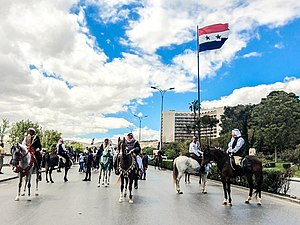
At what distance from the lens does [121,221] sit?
995 cm

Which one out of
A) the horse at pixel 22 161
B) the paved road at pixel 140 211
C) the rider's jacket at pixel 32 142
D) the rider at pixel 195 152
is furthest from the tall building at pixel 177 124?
the horse at pixel 22 161

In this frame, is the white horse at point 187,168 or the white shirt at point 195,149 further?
the white shirt at point 195,149

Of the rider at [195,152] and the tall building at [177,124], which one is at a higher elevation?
the tall building at [177,124]

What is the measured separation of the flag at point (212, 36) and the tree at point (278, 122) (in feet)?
168

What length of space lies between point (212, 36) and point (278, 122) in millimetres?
64549

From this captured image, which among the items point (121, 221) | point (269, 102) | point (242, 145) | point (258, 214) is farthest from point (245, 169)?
point (269, 102)

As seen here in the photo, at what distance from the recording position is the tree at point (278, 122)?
7894 cm

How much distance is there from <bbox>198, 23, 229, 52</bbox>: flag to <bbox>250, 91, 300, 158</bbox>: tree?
51163mm

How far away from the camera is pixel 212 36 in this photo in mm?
30719

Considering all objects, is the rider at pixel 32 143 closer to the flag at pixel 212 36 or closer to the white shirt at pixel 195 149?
the white shirt at pixel 195 149

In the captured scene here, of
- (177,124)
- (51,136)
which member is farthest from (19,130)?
(177,124)

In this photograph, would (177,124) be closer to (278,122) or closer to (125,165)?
(278,122)

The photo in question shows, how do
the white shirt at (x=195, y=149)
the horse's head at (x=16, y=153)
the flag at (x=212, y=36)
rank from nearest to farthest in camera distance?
the horse's head at (x=16, y=153), the white shirt at (x=195, y=149), the flag at (x=212, y=36)

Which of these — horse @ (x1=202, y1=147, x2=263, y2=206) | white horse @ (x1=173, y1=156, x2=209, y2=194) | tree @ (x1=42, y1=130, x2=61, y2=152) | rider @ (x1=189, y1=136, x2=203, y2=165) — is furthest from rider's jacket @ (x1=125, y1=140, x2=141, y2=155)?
tree @ (x1=42, y1=130, x2=61, y2=152)
